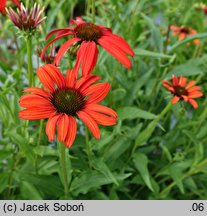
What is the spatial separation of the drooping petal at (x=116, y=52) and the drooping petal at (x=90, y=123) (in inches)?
4.7

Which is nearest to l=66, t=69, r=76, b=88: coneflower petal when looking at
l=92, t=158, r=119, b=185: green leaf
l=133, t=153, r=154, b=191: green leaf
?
l=92, t=158, r=119, b=185: green leaf

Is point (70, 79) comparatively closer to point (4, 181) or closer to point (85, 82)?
point (85, 82)

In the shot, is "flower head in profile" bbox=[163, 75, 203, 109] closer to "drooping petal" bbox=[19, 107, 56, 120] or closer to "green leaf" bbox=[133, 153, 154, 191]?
"green leaf" bbox=[133, 153, 154, 191]

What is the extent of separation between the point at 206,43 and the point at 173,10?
0.34 metres

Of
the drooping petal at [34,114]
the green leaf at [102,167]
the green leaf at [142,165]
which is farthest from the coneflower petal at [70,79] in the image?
the green leaf at [142,165]

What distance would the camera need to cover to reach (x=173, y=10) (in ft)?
3.61

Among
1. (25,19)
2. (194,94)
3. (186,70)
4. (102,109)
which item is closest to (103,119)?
(102,109)

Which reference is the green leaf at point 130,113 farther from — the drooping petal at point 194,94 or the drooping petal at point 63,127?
the drooping petal at point 63,127

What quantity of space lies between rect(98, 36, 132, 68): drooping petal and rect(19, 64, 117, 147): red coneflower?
0.05m

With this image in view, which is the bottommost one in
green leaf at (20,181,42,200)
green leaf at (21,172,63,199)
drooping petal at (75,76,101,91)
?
green leaf at (20,181,42,200)

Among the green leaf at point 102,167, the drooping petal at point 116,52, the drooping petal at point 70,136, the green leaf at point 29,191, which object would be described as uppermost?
the drooping petal at point 116,52

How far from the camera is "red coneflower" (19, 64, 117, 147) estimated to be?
562 mm

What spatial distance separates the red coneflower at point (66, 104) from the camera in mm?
562

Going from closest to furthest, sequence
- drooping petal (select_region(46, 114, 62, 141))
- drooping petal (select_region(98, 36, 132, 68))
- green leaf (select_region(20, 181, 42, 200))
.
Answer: drooping petal (select_region(46, 114, 62, 141)), drooping petal (select_region(98, 36, 132, 68)), green leaf (select_region(20, 181, 42, 200))
